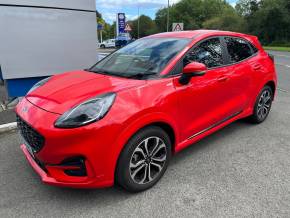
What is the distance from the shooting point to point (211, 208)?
2.69 meters

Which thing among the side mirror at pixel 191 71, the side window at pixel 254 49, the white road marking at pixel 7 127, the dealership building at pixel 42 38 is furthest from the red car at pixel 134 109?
the dealership building at pixel 42 38

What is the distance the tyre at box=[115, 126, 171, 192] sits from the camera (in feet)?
8.78

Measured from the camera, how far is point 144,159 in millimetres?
2893

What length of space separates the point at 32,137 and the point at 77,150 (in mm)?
530

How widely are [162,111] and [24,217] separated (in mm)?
1649

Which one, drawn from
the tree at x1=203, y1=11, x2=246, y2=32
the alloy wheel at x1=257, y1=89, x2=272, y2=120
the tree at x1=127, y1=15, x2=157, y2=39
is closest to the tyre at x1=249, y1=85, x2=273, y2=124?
the alloy wheel at x1=257, y1=89, x2=272, y2=120

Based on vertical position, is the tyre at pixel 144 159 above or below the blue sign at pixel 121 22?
below

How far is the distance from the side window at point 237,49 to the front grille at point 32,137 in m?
2.78

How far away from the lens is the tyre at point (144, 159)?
2.68m

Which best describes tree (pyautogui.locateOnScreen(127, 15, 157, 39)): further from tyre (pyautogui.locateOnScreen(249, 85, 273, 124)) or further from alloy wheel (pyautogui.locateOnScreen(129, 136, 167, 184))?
alloy wheel (pyautogui.locateOnScreen(129, 136, 167, 184))

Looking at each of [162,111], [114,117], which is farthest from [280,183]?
[114,117]

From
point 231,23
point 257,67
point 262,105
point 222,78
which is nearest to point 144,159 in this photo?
point 222,78

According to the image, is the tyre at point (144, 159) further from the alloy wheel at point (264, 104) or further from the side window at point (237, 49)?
the alloy wheel at point (264, 104)

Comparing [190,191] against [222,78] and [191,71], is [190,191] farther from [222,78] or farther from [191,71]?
[222,78]
